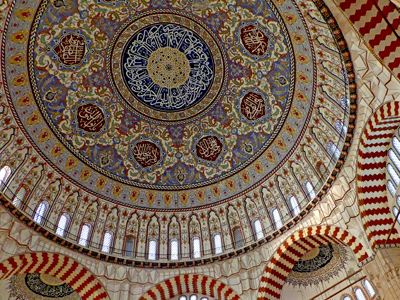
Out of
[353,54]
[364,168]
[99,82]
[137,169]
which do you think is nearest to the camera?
[353,54]

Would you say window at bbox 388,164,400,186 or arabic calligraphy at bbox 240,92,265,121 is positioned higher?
arabic calligraphy at bbox 240,92,265,121

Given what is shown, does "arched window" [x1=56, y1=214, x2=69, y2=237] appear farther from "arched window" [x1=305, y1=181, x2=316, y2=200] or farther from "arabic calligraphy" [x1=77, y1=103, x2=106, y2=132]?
"arched window" [x1=305, y1=181, x2=316, y2=200]

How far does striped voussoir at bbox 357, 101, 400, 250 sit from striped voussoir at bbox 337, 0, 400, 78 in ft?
10.9

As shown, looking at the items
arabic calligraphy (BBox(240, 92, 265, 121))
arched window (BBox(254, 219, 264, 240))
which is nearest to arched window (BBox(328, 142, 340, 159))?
arabic calligraphy (BBox(240, 92, 265, 121))

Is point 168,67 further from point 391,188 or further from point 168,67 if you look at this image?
point 391,188

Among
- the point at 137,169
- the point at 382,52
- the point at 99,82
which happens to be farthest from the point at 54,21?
the point at 382,52

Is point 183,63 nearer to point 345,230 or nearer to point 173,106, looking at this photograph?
point 173,106

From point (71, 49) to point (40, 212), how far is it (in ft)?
22.4

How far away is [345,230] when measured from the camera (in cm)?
1131

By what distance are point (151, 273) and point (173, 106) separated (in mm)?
7772

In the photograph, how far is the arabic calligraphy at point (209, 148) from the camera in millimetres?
16547

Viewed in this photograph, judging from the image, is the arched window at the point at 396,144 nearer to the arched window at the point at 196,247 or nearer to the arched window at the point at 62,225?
the arched window at the point at 196,247

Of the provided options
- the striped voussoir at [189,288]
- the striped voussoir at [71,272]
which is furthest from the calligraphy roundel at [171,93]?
the striped voussoir at [189,288]

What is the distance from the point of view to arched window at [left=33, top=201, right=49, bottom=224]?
504 inches
